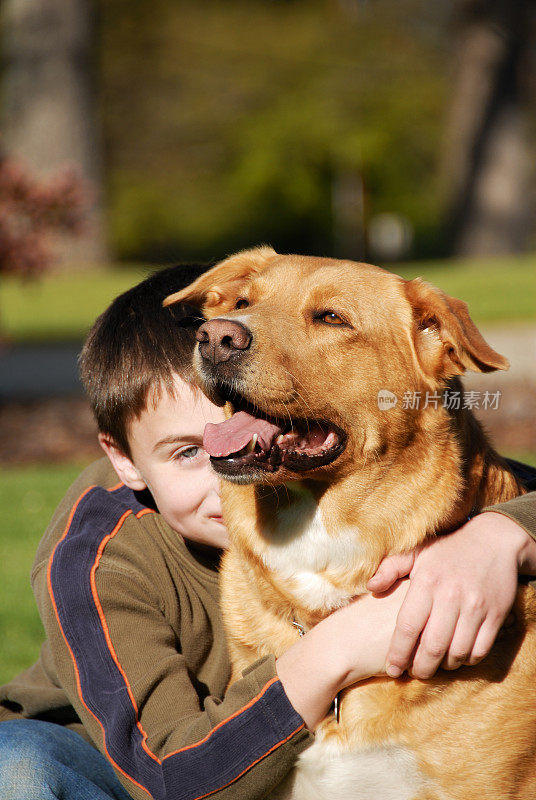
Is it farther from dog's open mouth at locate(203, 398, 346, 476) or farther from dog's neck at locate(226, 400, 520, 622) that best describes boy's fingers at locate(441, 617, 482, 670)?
dog's open mouth at locate(203, 398, 346, 476)

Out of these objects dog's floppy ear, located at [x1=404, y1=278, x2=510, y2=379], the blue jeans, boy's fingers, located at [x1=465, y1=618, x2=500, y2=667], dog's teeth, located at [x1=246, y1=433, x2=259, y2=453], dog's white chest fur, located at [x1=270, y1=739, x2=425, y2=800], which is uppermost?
dog's floppy ear, located at [x1=404, y1=278, x2=510, y2=379]

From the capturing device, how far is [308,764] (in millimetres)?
2600

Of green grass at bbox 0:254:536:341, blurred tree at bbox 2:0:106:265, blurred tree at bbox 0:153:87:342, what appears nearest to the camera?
blurred tree at bbox 0:153:87:342

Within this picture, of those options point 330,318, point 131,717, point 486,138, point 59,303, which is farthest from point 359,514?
point 486,138

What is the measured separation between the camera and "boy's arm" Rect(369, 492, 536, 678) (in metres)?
2.45

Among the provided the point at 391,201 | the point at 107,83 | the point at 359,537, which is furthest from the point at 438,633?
the point at 107,83

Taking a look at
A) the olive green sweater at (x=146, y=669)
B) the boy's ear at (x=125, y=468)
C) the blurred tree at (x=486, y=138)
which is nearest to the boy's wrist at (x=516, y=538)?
the olive green sweater at (x=146, y=669)

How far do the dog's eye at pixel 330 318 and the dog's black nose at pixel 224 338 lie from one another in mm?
333

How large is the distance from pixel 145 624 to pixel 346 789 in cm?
72

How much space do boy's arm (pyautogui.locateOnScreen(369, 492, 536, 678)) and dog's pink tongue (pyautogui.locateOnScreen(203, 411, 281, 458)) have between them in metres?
0.50

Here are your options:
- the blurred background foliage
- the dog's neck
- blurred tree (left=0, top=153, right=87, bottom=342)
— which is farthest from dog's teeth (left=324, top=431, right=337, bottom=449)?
the blurred background foliage

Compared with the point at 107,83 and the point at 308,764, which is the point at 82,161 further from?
the point at 308,764

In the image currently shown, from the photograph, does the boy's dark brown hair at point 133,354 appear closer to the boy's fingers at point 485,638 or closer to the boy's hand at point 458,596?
the boy's hand at point 458,596

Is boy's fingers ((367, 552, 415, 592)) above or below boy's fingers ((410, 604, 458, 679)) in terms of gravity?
above
